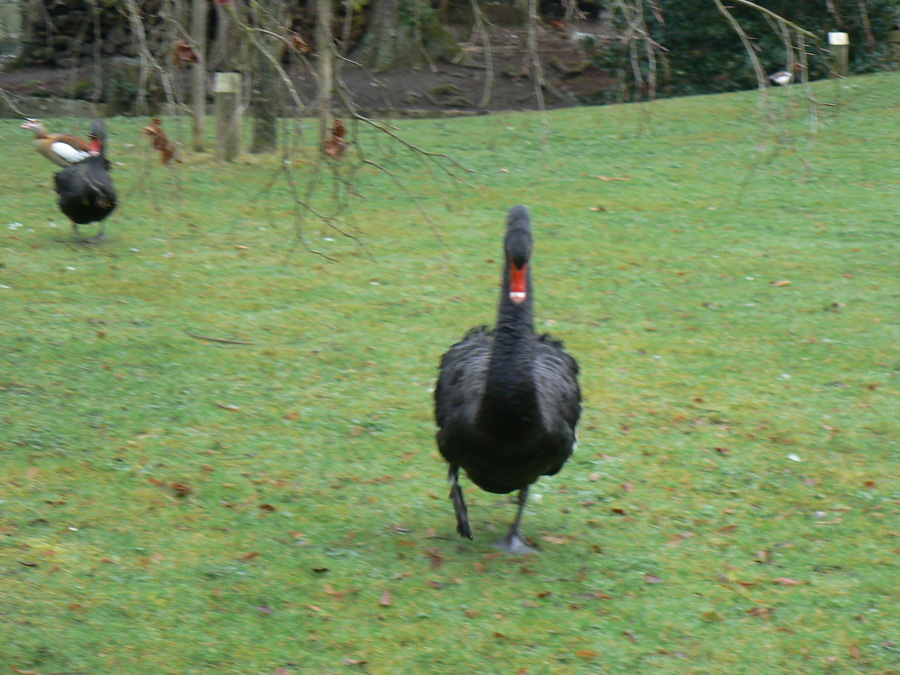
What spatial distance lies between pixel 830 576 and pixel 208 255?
6.83 m

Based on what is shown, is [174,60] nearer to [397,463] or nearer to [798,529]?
[397,463]

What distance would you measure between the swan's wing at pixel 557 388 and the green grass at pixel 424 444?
2.27 ft

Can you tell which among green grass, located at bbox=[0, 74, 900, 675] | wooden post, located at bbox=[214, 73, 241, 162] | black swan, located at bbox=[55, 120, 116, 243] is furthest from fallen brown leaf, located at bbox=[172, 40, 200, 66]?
wooden post, located at bbox=[214, 73, 241, 162]

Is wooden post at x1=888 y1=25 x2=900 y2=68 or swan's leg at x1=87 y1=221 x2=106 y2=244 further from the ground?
wooden post at x1=888 y1=25 x2=900 y2=68

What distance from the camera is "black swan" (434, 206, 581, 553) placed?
4066mm

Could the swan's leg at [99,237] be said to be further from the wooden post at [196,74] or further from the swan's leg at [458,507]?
the swan's leg at [458,507]

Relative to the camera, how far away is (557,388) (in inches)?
179

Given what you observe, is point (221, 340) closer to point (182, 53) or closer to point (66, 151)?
point (66, 151)

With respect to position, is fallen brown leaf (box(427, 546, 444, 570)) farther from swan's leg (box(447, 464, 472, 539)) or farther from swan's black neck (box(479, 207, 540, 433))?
swan's black neck (box(479, 207, 540, 433))

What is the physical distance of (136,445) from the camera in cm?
573

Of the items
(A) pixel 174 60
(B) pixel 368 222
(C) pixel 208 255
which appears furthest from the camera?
(B) pixel 368 222

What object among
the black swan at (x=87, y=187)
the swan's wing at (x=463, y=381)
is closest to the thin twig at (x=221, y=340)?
the black swan at (x=87, y=187)

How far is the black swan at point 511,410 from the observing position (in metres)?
4.07

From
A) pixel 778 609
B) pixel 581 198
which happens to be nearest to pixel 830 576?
pixel 778 609
